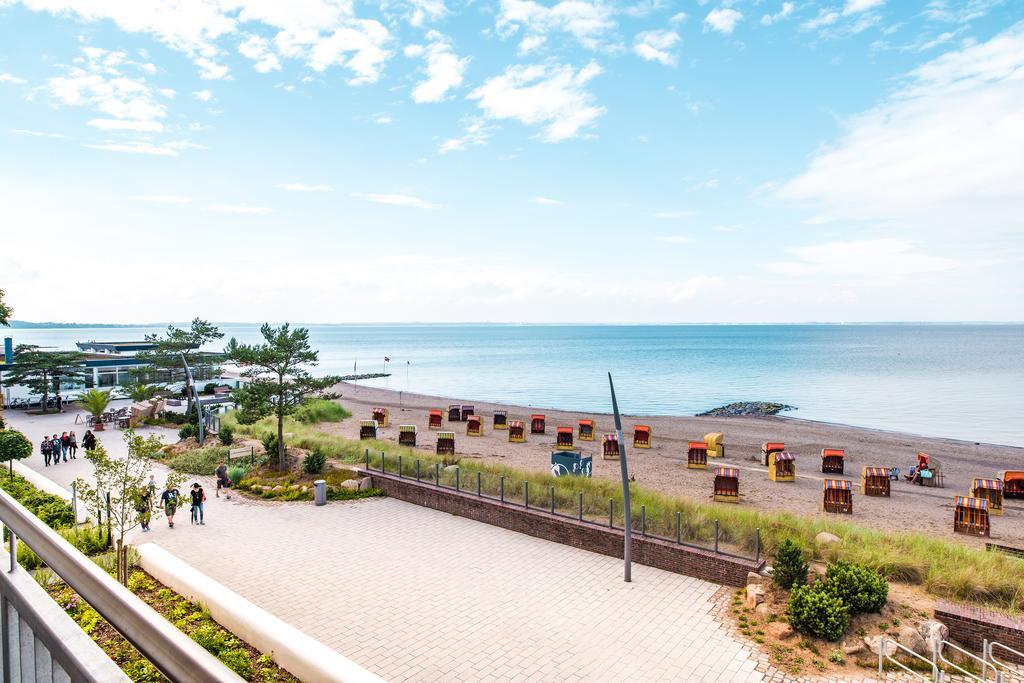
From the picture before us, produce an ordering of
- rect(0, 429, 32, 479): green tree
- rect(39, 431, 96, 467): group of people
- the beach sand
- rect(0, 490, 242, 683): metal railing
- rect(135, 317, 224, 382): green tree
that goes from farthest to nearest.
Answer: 1. rect(135, 317, 224, 382): green tree
2. rect(39, 431, 96, 467): group of people
3. the beach sand
4. rect(0, 429, 32, 479): green tree
5. rect(0, 490, 242, 683): metal railing

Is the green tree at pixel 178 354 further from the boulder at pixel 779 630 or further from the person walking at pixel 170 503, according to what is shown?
the boulder at pixel 779 630

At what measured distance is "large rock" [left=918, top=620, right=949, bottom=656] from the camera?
10000 millimetres

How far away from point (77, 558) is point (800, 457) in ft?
119

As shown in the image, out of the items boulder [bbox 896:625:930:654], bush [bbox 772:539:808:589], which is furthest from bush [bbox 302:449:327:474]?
boulder [bbox 896:625:930:654]

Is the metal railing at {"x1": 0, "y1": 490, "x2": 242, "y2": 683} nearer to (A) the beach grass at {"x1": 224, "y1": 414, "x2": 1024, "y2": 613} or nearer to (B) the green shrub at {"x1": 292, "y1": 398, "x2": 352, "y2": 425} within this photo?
(A) the beach grass at {"x1": 224, "y1": 414, "x2": 1024, "y2": 613}

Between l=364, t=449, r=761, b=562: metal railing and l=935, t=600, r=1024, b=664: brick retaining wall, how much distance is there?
3.55 meters

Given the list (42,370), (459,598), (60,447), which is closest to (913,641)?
(459,598)

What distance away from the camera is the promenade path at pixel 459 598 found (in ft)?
33.4

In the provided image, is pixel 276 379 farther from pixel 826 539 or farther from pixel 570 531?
pixel 826 539

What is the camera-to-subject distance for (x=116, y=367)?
47.9 m

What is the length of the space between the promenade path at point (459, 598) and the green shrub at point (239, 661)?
3.36m

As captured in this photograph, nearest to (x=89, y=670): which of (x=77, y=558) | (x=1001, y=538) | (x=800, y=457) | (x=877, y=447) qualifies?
(x=77, y=558)

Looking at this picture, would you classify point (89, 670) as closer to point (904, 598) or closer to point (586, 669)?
point (586, 669)

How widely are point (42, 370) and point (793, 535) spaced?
46.4m
